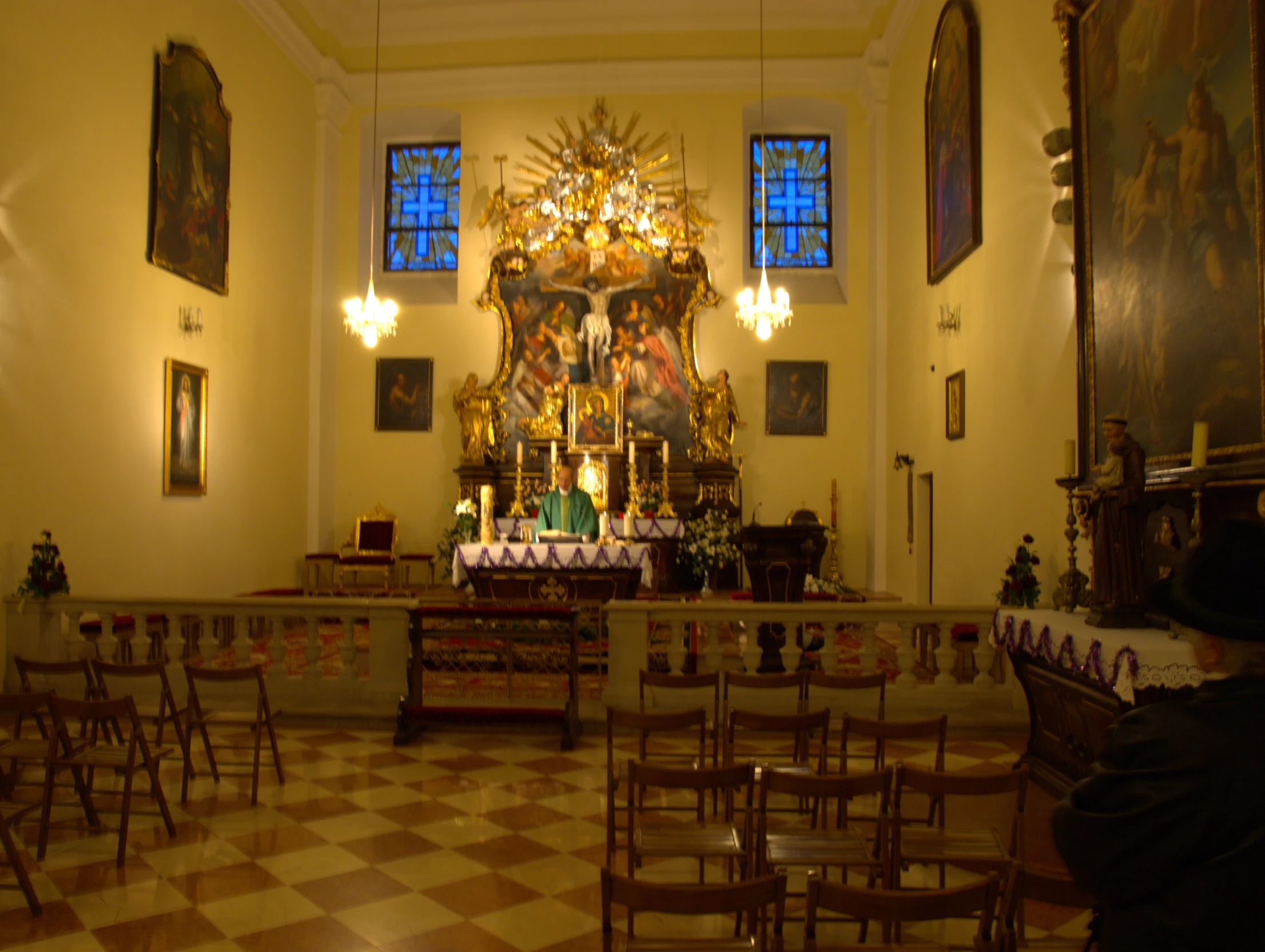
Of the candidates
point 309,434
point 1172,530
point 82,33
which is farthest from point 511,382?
point 1172,530

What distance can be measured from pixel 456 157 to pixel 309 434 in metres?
5.85

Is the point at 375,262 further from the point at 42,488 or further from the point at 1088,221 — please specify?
the point at 1088,221

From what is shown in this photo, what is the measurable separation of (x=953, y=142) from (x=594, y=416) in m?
6.97

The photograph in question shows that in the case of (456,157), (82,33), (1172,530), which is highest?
(456,157)

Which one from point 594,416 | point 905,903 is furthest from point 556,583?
point 905,903

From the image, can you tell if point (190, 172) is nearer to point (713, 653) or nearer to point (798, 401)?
point (713, 653)

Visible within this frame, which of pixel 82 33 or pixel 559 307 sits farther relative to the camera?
pixel 559 307

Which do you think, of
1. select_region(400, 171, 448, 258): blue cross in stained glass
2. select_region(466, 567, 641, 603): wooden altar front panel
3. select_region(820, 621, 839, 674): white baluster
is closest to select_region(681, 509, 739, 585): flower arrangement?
select_region(466, 567, 641, 603): wooden altar front panel

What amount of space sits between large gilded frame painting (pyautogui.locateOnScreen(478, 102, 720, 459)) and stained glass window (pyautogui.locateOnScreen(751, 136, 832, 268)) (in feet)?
4.74

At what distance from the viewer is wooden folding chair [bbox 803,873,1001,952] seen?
2.28 metres

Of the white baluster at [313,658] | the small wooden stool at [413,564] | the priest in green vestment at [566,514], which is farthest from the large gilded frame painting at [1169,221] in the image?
the small wooden stool at [413,564]

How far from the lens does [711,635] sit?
744cm

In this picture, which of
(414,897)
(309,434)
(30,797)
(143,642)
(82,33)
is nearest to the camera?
(414,897)

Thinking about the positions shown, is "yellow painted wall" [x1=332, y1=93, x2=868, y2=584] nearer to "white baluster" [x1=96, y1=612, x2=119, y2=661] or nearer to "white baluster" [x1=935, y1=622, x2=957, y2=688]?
"white baluster" [x1=96, y1=612, x2=119, y2=661]
